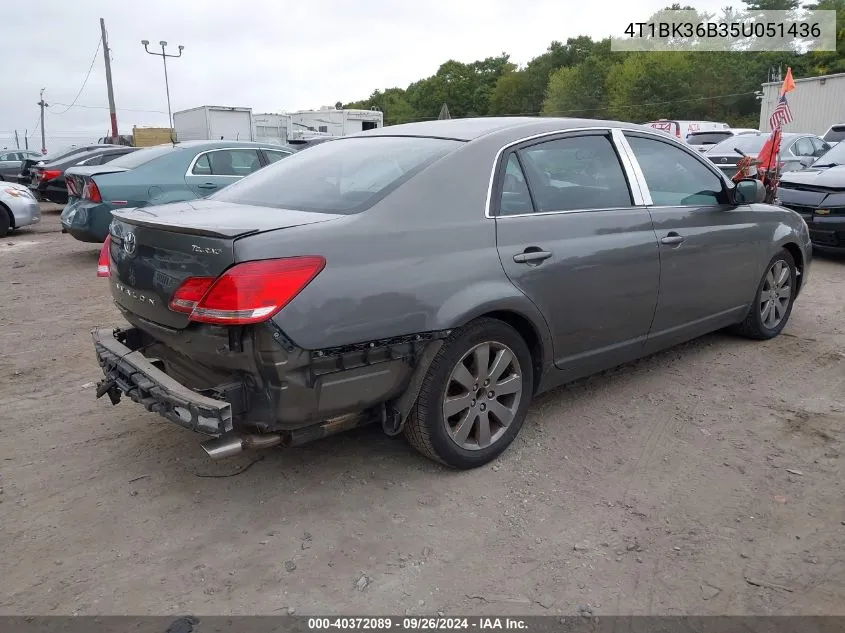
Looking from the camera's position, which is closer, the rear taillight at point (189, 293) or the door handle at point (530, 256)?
the rear taillight at point (189, 293)

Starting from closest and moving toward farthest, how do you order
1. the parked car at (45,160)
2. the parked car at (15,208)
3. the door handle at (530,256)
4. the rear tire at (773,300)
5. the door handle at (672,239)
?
the door handle at (530,256) → the door handle at (672,239) → the rear tire at (773,300) → the parked car at (15,208) → the parked car at (45,160)

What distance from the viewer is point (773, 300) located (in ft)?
17.4

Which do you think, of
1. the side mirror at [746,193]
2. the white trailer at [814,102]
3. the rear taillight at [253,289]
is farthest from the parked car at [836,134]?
the rear taillight at [253,289]

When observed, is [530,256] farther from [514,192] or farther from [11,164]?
[11,164]

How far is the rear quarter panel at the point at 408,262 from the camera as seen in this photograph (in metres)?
2.71

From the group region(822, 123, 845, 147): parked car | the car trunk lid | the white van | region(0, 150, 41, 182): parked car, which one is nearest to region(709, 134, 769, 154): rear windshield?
region(822, 123, 845, 147): parked car

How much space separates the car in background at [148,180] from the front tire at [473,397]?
6.18 m

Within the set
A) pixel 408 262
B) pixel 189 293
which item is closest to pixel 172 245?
pixel 189 293

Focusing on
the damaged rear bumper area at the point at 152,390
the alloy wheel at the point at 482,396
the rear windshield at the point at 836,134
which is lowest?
the alloy wheel at the point at 482,396

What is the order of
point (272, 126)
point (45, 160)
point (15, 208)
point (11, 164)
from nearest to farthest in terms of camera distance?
point (15, 208) < point (45, 160) < point (11, 164) < point (272, 126)

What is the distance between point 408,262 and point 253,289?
2.23ft

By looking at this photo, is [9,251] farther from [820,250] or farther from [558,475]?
[820,250]

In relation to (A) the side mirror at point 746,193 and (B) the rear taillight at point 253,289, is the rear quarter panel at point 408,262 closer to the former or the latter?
(B) the rear taillight at point 253,289

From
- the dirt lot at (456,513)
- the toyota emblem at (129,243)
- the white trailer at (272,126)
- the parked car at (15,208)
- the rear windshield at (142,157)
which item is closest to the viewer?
the dirt lot at (456,513)
